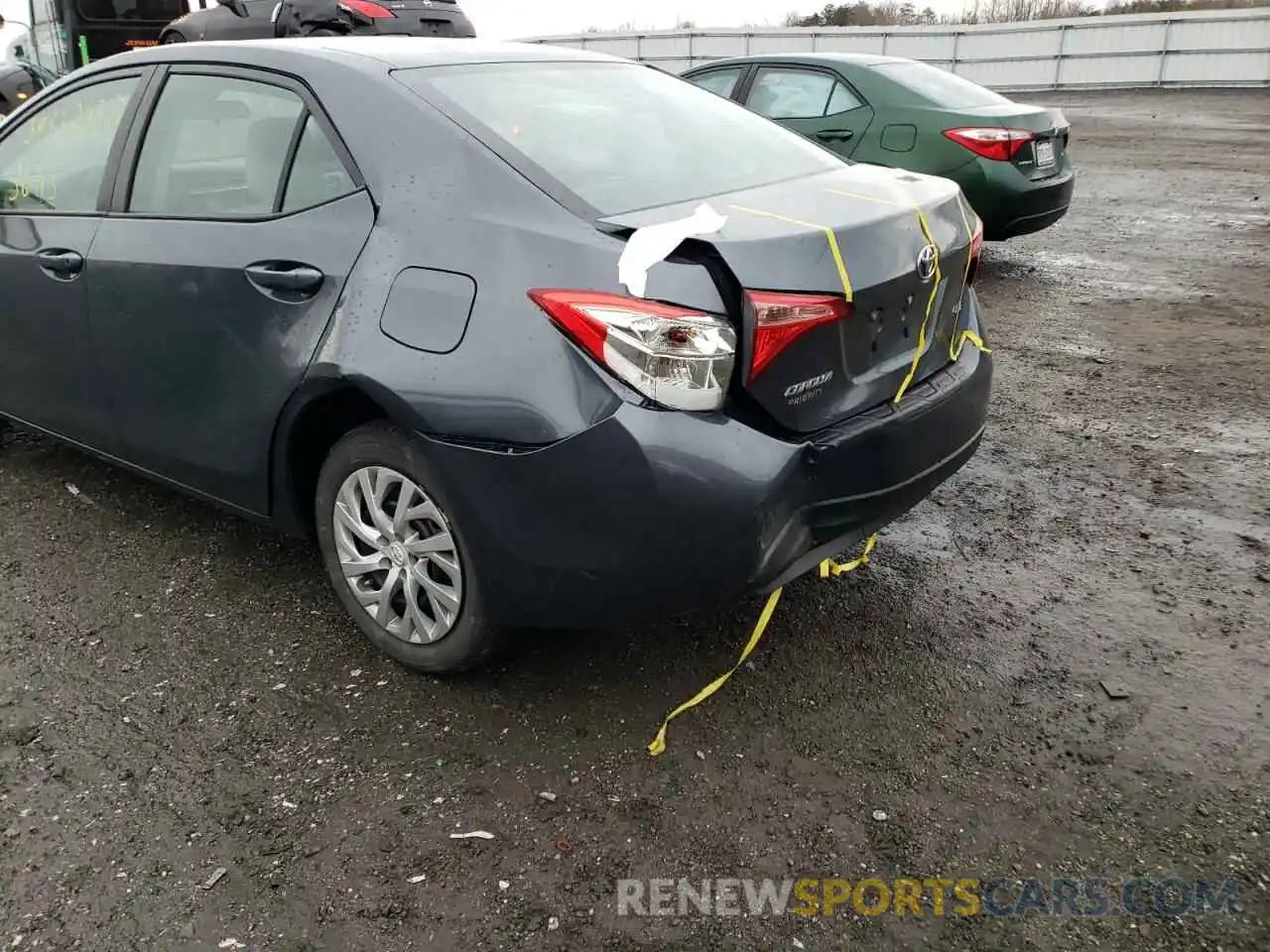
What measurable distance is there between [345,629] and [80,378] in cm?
136

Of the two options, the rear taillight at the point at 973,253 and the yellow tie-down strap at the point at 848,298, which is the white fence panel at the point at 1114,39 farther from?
the yellow tie-down strap at the point at 848,298

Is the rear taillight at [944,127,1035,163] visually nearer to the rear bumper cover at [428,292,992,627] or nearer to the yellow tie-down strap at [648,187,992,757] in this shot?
the yellow tie-down strap at [648,187,992,757]

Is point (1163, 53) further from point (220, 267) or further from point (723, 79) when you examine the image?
point (220, 267)

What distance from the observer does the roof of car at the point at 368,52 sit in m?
2.96

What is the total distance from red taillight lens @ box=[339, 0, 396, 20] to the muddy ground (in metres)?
7.33

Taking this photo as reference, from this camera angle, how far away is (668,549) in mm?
2359

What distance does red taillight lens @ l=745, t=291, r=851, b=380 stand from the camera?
230 centimetres

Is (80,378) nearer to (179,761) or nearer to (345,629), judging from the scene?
(345,629)

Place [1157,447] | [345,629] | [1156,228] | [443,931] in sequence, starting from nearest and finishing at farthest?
[443,931]
[345,629]
[1157,447]
[1156,228]

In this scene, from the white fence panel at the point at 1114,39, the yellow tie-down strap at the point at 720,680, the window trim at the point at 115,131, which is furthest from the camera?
the white fence panel at the point at 1114,39

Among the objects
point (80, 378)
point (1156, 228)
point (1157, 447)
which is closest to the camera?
point (80, 378)

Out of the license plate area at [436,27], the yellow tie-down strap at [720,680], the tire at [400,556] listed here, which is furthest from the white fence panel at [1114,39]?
the tire at [400,556]

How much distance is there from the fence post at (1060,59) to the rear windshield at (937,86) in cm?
2096

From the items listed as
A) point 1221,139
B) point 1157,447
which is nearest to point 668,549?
point 1157,447
